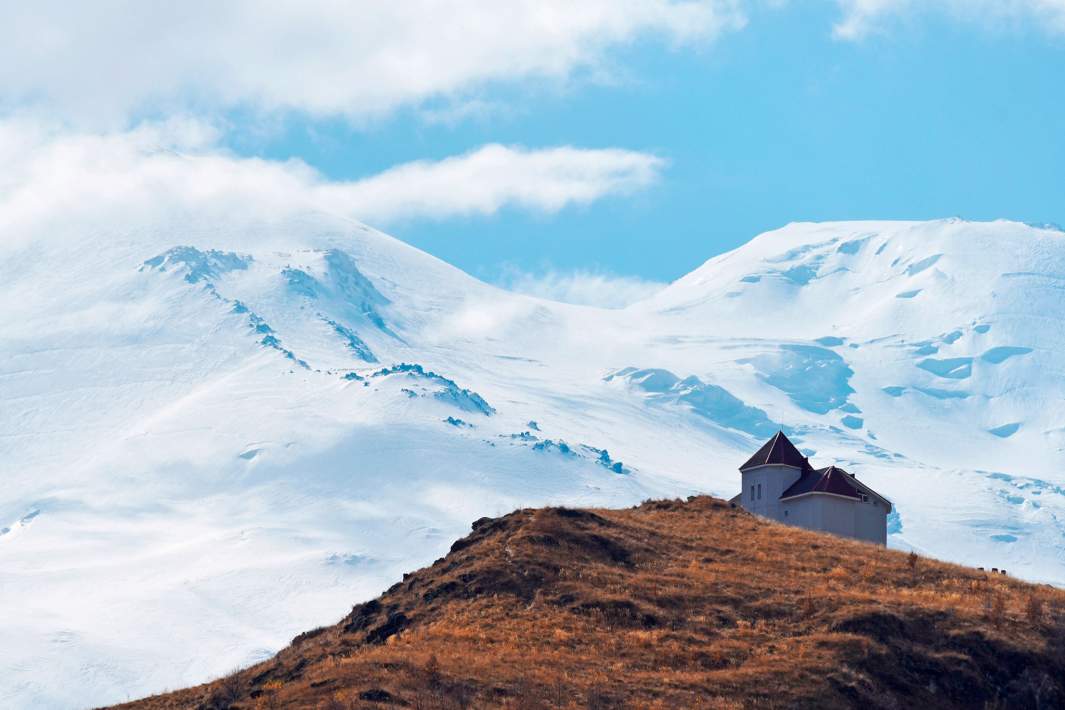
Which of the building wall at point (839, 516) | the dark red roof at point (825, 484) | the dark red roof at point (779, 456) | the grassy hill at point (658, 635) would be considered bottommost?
the grassy hill at point (658, 635)

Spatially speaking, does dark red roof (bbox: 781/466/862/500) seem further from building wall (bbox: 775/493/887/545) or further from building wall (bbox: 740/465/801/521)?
building wall (bbox: 740/465/801/521)

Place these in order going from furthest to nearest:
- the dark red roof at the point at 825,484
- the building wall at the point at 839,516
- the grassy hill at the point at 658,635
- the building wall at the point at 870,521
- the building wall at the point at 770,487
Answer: the building wall at the point at 770,487 < the building wall at the point at 870,521 < the dark red roof at the point at 825,484 < the building wall at the point at 839,516 < the grassy hill at the point at 658,635

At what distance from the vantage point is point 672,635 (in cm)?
5606

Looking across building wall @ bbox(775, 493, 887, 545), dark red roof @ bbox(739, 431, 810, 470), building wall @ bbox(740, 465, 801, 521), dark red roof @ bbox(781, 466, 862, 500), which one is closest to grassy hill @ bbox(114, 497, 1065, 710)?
building wall @ bbox(775, 493, 887, 545)

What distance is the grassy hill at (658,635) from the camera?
50.6 meters

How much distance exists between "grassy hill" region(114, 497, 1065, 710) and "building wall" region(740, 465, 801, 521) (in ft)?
83.7

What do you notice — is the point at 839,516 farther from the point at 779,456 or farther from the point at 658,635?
the point at 658,635

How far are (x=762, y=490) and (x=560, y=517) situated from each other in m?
30.8

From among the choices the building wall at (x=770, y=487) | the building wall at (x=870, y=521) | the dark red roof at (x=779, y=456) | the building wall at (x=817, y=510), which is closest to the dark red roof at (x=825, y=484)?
the building wall at (x=817, y=510)

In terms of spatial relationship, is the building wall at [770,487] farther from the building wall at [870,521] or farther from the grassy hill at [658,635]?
the grassy hill at [658,635]

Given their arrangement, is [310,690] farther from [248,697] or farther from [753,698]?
[753,698]

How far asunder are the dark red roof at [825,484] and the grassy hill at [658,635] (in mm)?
21501

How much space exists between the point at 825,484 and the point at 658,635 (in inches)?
1423

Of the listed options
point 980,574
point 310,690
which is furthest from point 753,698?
point 980,574
